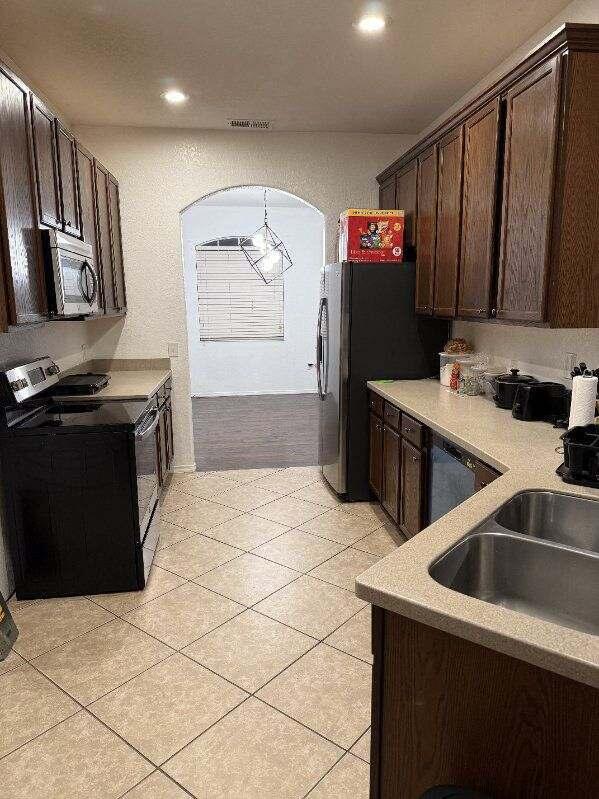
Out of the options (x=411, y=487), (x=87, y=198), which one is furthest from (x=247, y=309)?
(x=411, y=487)

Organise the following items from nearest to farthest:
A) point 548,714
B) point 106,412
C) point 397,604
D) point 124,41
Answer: point 548,714, point 397,604, point 124,41, point 106,412

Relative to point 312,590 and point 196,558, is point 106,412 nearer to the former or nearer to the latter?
point 196,558

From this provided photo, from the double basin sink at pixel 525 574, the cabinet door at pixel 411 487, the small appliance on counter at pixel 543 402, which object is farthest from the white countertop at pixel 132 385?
the double basin sink at pixel 525 574

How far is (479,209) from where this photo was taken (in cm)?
273

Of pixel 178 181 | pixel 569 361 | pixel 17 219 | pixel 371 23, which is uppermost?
pixel 371 23

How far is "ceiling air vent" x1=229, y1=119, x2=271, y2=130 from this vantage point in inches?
156

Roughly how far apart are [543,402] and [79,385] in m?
2.67

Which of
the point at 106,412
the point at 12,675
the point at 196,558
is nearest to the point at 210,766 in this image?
the point at 12,675

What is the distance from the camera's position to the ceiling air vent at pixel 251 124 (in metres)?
3.96

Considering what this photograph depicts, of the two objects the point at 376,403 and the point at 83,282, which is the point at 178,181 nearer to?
the point at 83,282

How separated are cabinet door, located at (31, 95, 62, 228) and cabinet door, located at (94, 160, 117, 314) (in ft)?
2.59

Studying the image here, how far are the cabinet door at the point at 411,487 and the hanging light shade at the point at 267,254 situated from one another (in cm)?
523

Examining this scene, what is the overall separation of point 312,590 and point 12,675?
1.37 meters

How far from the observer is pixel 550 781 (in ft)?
3.25
